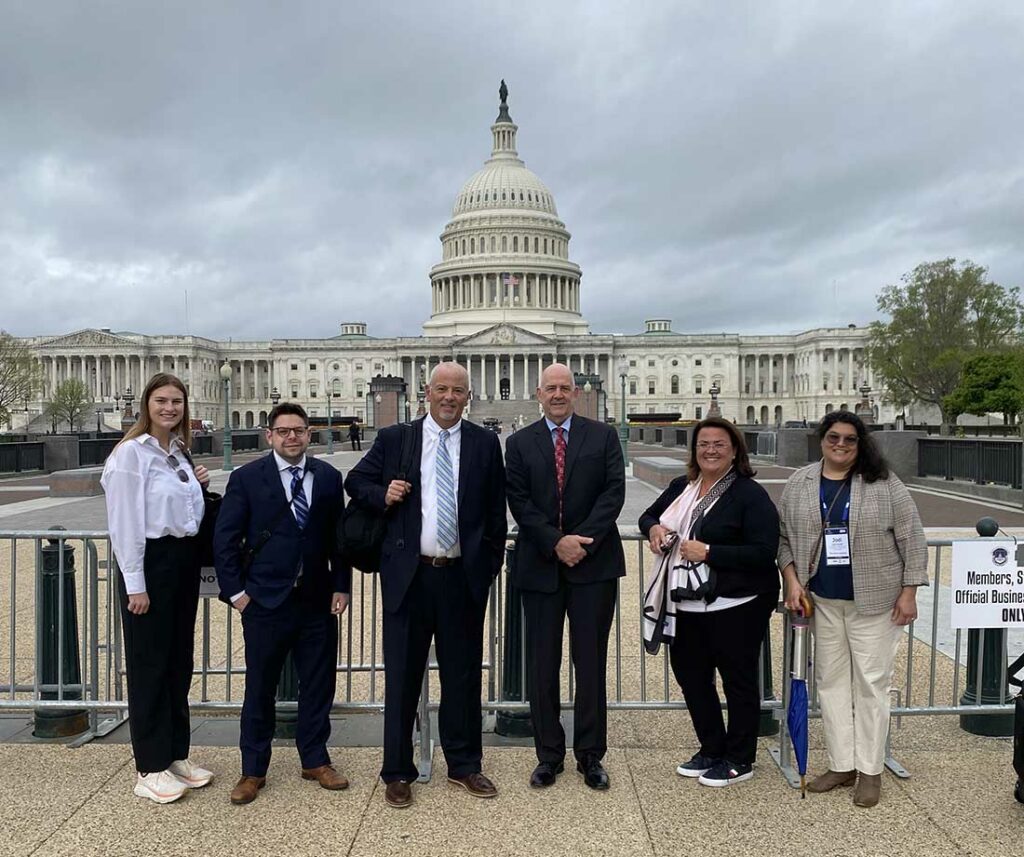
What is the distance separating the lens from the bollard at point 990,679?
6.18 m

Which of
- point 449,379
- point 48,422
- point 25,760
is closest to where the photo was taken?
point 449,379

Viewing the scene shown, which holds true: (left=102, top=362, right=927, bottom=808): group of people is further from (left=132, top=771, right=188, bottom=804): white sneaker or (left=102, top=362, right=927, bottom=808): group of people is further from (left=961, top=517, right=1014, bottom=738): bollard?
(left=961, top=517, right=1014, bottom=738): bollard

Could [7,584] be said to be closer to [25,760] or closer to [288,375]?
[25,760]

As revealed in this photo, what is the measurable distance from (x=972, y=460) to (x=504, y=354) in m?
101

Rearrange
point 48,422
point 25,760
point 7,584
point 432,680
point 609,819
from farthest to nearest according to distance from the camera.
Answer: point 48,422 → point 7,584 → point 432,680 → point 25,760 → point 609,819

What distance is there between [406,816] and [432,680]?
2.49 meters

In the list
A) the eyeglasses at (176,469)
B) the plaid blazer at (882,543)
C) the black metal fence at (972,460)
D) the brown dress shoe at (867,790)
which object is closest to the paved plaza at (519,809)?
the brown dress shoe at (867,790)

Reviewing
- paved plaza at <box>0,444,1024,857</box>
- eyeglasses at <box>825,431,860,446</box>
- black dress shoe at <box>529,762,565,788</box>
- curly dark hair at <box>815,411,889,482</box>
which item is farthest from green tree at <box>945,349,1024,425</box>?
black dress shoe at <box>529,762,565,788</box>

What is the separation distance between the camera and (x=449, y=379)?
17.6ft

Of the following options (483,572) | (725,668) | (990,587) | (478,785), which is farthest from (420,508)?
(990,587)

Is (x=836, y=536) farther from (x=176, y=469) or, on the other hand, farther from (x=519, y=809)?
(x=176, y=469)

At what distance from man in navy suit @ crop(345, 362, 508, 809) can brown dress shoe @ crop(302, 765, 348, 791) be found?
0.95ft

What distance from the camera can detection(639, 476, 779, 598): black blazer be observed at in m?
5.20

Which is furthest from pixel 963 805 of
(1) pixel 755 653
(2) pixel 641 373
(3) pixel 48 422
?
(2) pixel 641 373
